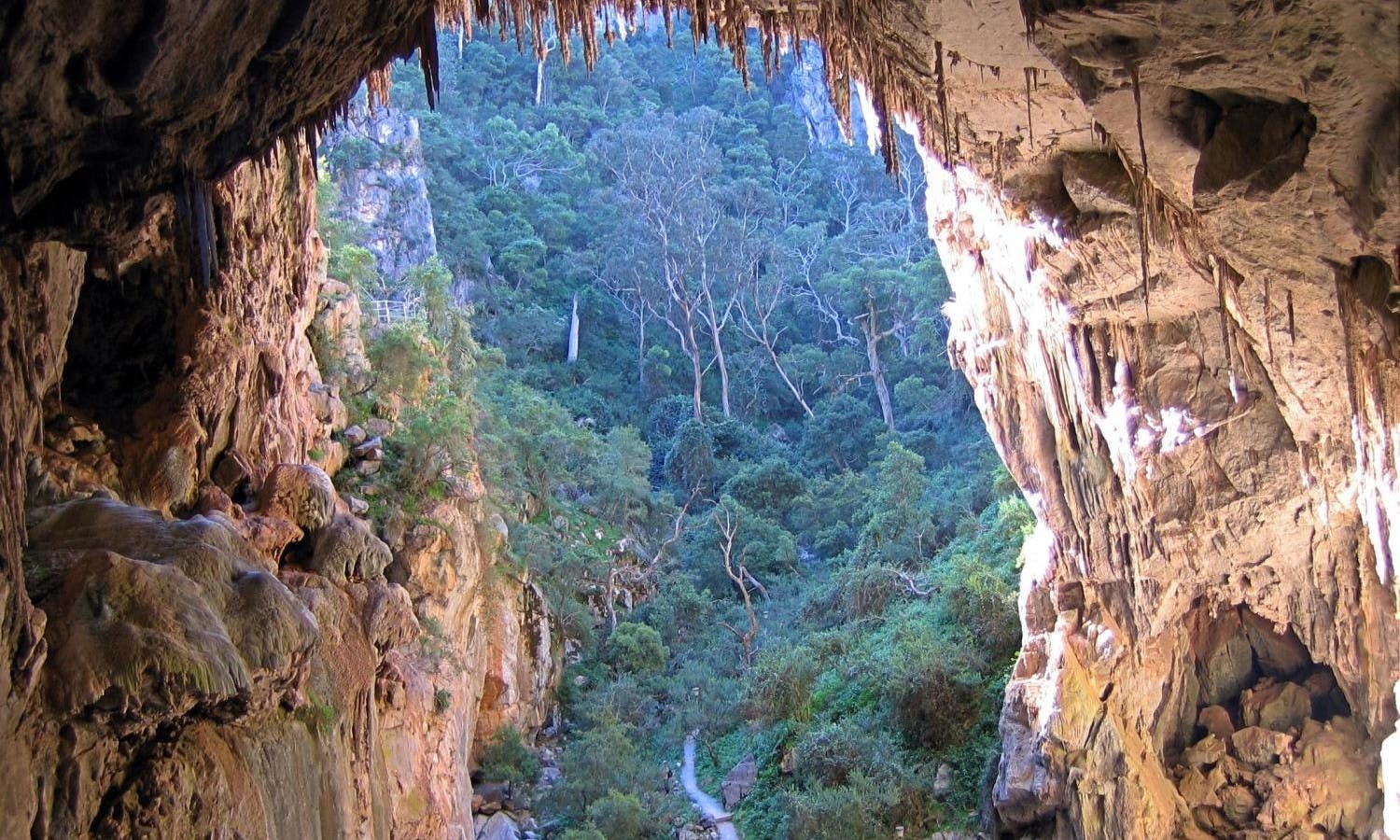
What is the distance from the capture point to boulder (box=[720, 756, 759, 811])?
16.5 metres

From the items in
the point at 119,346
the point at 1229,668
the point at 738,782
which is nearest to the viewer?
the point at 119,346

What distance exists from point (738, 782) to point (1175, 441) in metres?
8.11

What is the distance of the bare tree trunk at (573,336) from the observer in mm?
29734

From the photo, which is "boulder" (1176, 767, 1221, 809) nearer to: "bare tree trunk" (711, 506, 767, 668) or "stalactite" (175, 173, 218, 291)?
"bare tree trunk" (711, 506, 767, 668)

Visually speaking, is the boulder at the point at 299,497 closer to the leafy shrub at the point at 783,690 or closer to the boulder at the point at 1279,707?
the boulder at the point at 1279,707

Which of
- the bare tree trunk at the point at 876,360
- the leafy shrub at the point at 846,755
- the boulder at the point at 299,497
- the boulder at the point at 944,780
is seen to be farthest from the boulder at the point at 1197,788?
the bare tree trunk at the point at 876,360

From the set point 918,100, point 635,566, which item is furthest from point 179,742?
point 635,566

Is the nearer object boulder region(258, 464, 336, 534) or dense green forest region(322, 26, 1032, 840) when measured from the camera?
boulder region(258, 464, 336, 534)

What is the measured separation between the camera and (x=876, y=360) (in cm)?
2909

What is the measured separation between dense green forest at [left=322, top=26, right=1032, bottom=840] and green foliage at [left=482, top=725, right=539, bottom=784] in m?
0.04

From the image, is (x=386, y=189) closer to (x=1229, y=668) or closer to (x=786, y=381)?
(x=786, y=381)

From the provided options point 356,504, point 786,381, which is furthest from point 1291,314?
point 786,381

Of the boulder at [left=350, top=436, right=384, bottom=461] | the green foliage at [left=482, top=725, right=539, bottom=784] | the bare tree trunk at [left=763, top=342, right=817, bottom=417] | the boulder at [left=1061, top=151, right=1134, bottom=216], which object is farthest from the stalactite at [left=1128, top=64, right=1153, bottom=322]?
the bare tree trunk at [left=763, top=342, right=817, bottom=417]

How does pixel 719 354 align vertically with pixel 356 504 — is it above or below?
below
